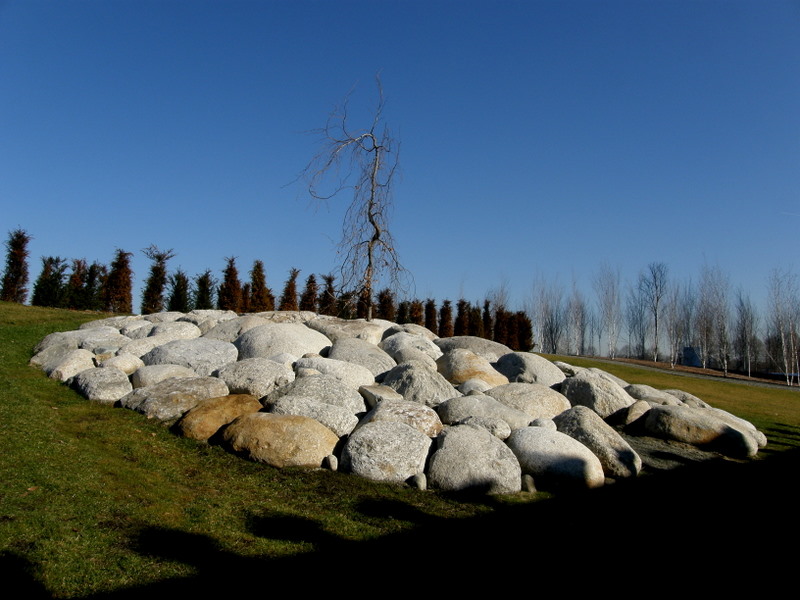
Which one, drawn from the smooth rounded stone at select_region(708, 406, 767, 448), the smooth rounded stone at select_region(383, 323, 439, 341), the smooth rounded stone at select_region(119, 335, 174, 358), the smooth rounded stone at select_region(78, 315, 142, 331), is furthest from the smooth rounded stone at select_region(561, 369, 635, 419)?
the smooth rounded stone at select_region(78, 315, 142, 331)

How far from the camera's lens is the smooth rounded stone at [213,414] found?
7336 millimetres

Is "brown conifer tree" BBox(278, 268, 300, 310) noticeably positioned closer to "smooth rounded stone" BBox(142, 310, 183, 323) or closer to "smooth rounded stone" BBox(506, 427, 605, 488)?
"smooth rounded stone" BBox(142, 310, 183, 323)

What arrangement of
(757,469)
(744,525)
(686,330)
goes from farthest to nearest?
(686,330) → (757,469) → (744,525)

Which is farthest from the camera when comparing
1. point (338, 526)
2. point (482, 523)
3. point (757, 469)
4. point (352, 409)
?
point (757, 469)

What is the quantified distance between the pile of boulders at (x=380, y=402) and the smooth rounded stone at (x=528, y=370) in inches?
1.1

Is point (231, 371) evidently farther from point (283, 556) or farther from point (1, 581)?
point (1, 581)

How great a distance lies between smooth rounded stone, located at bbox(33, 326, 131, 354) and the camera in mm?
10688

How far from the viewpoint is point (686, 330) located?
4969 cm

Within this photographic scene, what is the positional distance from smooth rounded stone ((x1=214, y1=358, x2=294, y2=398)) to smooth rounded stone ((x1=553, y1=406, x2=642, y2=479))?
4.15 m

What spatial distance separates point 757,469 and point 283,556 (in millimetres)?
7556

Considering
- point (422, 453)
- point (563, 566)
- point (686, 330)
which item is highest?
point (686, 330)

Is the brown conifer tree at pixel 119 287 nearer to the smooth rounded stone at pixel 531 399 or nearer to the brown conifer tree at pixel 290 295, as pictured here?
the brown conifer tree at pixel 290 295

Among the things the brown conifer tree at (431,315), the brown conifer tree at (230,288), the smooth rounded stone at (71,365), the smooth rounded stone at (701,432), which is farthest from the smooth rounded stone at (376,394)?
the brown conifer tree at (431,315)

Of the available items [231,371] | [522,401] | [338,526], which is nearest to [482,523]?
[338,526]
